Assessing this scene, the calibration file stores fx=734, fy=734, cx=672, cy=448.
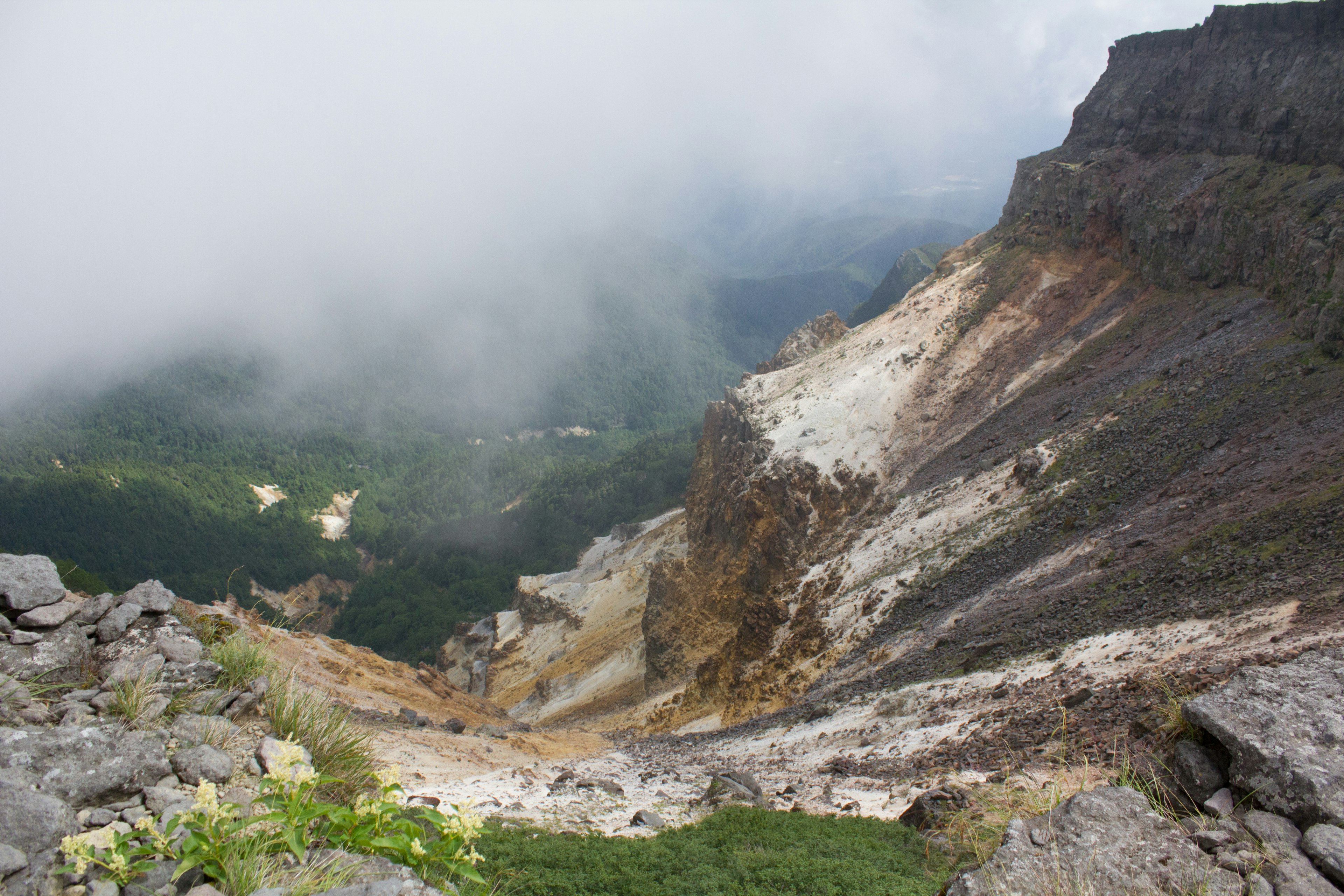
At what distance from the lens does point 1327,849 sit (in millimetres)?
5004

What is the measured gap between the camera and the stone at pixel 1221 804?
19.1ft

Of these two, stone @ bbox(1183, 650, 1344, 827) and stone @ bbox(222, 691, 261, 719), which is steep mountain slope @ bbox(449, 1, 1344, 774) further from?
stone @ bbox(222, 691, 261, 719)

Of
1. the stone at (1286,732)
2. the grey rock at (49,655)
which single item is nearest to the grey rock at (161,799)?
the grey rock at (49,655)

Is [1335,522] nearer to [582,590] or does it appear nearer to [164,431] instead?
[582,590]

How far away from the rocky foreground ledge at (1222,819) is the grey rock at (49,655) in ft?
27.3

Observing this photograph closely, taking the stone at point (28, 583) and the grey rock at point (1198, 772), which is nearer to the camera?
the grey rock at point (1198, 772)

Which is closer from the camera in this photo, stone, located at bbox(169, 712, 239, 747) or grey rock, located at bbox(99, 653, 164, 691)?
stone, located at bbox(169, 712, 239, 747)

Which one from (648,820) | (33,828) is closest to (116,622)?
(33,828)

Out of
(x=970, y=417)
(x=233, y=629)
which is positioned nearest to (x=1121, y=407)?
(x=970, y=417)

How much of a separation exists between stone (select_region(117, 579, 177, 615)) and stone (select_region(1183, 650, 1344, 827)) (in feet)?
34.3

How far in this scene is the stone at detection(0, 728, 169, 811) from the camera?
5438 millimetres

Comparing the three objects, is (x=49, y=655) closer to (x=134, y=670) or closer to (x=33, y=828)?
(x=134, y=670)

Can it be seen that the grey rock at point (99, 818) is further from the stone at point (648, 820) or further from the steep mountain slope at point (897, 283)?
the steep mountain slope at point (897, 283)

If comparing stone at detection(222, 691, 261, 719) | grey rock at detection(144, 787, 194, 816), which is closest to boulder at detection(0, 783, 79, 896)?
grey rock at detection(144, 787, 194, 816)
